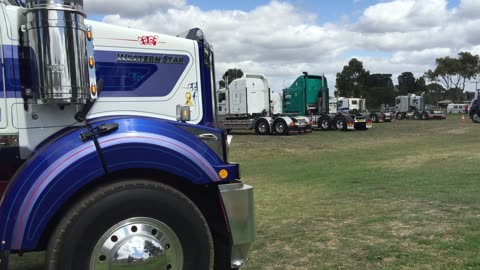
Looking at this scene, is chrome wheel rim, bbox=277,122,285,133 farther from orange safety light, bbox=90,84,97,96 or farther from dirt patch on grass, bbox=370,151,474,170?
orange safety light, bbox=90,84,97,96

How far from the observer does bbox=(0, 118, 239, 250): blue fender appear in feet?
10.7

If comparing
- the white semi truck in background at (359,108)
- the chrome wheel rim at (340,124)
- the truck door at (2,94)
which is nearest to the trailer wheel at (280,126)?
the chrome wheel rim at (340,124)

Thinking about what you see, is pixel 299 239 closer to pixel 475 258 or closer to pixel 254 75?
pixel 475 258

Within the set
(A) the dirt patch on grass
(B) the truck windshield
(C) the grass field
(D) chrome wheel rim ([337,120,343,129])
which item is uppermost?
(B) the truck windshield

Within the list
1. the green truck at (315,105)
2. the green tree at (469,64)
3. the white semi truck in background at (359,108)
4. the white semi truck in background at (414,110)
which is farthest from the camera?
the green tree at (469,64)

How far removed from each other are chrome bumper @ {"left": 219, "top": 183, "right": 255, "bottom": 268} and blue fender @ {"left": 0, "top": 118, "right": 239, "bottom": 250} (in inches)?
9.9

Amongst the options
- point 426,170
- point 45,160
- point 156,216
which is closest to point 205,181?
point 156,216

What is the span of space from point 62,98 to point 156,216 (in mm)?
1041

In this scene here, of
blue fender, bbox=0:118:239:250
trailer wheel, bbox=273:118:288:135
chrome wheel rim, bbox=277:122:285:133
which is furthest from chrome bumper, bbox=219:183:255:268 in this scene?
chrome wheel rim, bbox=277:122:285:133

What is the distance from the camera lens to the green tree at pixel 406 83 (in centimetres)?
11326

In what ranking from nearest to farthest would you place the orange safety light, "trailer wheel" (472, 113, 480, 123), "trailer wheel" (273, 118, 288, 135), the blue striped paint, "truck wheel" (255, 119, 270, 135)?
the orange safety light, the blue striped paint, "trailer wheel" (273, 118, 288, 135), "truck wheel" (255, 119, 270, 135), "trailer wheel" (472, 113, 480, 123)

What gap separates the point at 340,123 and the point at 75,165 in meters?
31.8

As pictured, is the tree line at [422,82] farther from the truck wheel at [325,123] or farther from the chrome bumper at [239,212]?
the chrome bumper at [239,212]

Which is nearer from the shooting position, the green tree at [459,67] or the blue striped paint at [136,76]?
the blue striped paint at [136,76]
